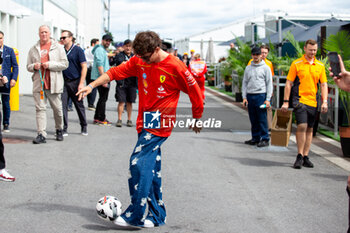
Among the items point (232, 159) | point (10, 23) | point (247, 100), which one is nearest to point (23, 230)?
point (232, 159)

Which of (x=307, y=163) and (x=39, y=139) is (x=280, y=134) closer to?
(x=307, y=163)

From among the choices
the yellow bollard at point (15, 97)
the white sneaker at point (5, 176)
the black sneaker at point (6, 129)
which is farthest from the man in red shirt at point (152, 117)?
the yellow bollard at point (15, 97)

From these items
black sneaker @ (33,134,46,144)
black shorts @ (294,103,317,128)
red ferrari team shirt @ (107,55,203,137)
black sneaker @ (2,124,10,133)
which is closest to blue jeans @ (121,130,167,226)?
red ferrari team shirt @ (107,55,203,137)

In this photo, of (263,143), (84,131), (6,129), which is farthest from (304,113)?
(6,129)

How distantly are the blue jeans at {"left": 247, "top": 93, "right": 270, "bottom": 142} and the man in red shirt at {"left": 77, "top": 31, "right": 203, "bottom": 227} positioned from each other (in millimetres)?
5348

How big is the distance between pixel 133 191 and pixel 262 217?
1411mm

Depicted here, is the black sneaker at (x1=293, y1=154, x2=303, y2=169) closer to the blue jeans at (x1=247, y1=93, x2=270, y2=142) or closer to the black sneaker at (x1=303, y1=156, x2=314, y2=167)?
the black sneaker at (x1=303, y1=156, x2=314, y2=167)

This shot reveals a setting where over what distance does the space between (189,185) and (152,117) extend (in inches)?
82.5

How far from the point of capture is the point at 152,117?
511cm

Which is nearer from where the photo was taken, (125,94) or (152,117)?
(152,117)

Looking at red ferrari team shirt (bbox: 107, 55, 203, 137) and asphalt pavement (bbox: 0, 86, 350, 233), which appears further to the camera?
asphalt pavement (bbox: 0, 86, 350, 233)

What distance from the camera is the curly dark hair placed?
15.8 feet

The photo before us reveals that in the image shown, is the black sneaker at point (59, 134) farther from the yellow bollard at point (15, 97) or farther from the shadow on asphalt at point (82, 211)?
the yellow bollard at point (15, 97)

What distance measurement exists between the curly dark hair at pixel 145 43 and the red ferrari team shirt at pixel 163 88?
0.70 feet
